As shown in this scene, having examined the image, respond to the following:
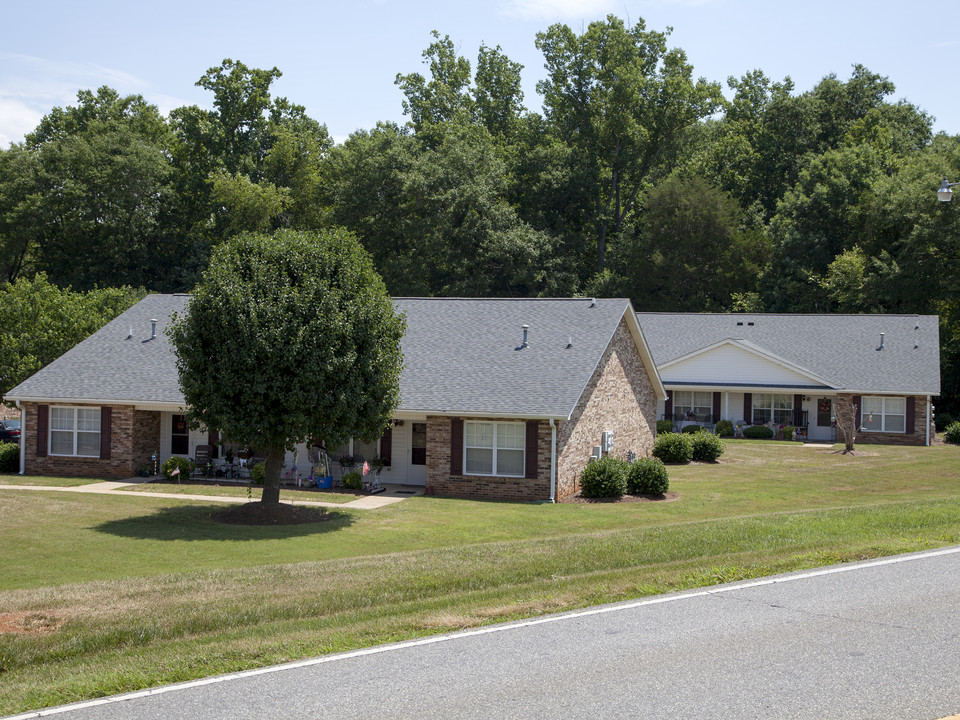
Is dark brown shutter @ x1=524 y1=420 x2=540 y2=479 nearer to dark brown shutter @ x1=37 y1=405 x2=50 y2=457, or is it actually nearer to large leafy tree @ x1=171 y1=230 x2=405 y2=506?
large leafy tree @ x1=171 y1=230 x2=405 y2=506

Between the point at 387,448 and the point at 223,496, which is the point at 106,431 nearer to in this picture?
the point at 223,496

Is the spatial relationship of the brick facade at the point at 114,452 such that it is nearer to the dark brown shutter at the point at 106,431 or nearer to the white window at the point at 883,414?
the dark brown shutter at the point at 106,431

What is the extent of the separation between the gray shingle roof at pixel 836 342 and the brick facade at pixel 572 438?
1455 cm

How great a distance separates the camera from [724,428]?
141 feet

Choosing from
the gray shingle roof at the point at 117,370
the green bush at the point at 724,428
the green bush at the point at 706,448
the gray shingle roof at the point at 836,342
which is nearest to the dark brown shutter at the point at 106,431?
the gray shingle roof at the point at 117,370

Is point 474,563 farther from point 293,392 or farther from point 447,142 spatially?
point 447,142

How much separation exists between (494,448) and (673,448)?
397 inches

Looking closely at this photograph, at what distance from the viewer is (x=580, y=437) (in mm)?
26250

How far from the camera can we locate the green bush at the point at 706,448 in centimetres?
3328

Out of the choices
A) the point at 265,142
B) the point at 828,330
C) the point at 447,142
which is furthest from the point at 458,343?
the point at 265,142

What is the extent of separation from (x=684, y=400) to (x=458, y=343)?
19.1m

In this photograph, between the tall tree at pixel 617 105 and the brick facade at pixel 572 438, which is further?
the tall tree at pixel 617 105

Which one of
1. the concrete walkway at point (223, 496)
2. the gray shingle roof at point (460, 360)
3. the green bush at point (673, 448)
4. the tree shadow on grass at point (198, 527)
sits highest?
the gray shingle roof at point (460, 360)

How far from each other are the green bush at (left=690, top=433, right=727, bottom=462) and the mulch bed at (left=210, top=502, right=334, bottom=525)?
53.2ft
